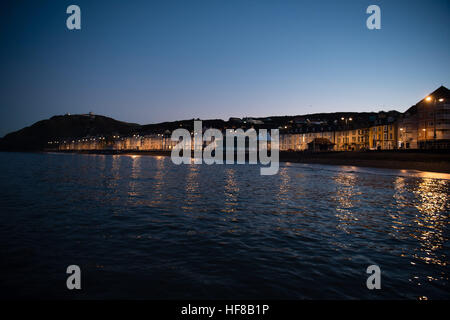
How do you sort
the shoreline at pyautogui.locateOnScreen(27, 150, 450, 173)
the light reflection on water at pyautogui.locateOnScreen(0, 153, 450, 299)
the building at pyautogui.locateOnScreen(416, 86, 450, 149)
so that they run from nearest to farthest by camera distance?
the light reflection on water at pyautogui.locateOnScreen(0, 153, 450, 299) < the shoreline at pyautogui.locateOnScreen(27, 150, 450, 173) < the building at pyautogui.locateOnScreen(416, 86, 450, 149)

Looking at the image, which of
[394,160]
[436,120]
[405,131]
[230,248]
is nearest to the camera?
[230,248]

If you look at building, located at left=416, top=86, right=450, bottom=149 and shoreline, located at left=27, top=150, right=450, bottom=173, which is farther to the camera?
building, located at left=416, top=86, right=450, bottom=149

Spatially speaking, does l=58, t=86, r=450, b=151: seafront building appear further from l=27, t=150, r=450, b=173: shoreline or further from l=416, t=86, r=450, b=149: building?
l=27, t=150, r=450, b=173: shoreline

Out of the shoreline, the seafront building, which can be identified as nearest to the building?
the seafront building

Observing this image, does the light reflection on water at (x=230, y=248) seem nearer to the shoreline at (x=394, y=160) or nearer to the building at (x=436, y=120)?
the shoreline at (x=394, y=160)

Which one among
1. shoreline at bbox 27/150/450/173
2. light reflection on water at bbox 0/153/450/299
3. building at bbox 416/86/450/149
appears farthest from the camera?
building at bbox 416/86/450/149

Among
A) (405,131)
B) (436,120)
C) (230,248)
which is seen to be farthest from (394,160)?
(230,248)

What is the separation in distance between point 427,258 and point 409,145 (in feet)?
294

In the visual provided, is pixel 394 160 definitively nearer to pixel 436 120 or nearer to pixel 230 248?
pixel 436 120

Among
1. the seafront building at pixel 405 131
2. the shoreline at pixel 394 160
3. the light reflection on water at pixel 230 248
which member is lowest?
the light reflection on water at pixel 230 248

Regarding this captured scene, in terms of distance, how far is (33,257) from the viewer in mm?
8867

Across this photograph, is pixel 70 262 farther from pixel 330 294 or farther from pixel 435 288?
pixel 435 288

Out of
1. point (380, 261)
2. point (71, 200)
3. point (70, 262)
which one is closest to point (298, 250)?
point (380, 261)

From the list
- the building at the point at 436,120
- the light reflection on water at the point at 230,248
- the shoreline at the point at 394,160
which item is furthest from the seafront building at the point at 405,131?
the light reflection on water at the point at 230,248
